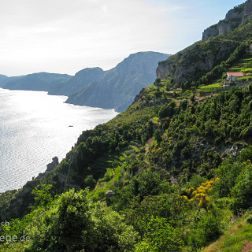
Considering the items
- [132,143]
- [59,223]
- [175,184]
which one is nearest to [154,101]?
[132,143]

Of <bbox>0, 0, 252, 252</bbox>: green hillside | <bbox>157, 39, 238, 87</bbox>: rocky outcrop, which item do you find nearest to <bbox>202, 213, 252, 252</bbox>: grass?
<bbox>0, 0, 252, 252</bbox>: green hillside

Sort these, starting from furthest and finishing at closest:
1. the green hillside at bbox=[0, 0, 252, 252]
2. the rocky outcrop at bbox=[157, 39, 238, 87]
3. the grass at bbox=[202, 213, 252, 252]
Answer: the rocky outcrop at bbox=[157, 39, 238, 87] → the grass at bbox=[202, 213, 252, 252] → the green hillside at bbox=[0, 0, 252, 252]

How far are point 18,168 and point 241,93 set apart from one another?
143445mm

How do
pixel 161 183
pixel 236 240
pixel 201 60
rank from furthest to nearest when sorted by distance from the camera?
pixel 201 60
pixel 161 183
pixel 236 240

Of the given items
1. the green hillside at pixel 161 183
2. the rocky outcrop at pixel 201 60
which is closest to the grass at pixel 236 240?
the green hillside at pixel 161 183

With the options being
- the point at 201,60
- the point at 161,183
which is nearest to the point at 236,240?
the point at 161,183

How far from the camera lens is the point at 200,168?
68.1 m

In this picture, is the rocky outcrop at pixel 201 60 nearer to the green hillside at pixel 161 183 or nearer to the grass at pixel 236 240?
the green hillside at pixel 161 183

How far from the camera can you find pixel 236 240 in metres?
27.5

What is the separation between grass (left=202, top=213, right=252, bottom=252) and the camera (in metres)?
26.4

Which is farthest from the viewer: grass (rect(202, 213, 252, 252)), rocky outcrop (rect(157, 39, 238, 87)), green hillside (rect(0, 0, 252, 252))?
rocky outcrop (rect(157, 39, 238, 87))

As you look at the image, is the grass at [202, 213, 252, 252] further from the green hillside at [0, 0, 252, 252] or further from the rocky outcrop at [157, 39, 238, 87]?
the rocky outcrop at [157, 39, 238, 87]

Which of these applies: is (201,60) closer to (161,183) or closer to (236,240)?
(161,183)

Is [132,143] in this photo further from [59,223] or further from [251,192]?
[59,223]
